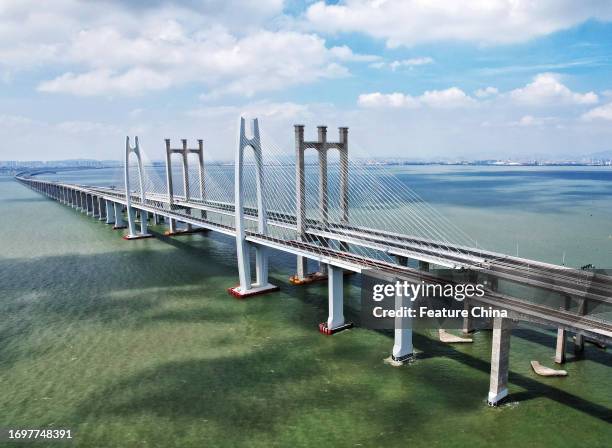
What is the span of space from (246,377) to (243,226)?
1400 cm

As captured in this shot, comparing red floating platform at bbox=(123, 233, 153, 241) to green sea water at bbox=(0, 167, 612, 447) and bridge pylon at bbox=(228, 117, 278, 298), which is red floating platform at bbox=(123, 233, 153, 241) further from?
bridge pylon at bbox=(228, 117, 278, 298)

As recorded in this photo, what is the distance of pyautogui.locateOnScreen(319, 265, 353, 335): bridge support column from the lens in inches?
968

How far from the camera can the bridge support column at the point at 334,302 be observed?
968 inches

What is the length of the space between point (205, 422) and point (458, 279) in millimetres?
14662

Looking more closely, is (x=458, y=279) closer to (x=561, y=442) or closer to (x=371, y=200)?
(x=561, y=442)

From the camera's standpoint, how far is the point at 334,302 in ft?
81.3

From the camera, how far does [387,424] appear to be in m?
16.4

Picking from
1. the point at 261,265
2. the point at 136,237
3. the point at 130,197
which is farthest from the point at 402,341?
the point at 130,197

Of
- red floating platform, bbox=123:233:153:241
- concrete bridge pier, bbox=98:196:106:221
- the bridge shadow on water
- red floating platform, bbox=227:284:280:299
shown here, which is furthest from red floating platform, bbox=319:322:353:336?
concrete bridge pier, bbox=98:196:106:221

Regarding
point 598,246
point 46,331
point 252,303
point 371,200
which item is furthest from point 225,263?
point 371,200

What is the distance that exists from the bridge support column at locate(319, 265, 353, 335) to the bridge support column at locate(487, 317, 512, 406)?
31.9 feet

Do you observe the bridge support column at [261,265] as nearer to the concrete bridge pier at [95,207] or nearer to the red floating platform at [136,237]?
the red floating platform at [136,237]

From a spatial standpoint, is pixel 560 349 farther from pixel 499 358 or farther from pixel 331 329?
pixel 331 329

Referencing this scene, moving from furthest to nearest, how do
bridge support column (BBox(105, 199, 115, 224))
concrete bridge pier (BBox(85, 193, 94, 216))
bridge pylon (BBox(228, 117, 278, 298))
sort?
concrete bridge pier (BBox(85, 193, 94, 216)), bridge support column (BBox(105, 199, 115, 224)), bridge pylon (BBox(228, 117, 278, 298))
